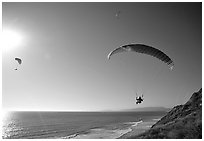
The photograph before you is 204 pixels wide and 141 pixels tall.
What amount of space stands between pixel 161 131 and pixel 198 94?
1305 cm

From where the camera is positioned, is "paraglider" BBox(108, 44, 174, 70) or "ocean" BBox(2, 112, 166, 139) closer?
"paraglider" BBox(108, 44, 174, 70)

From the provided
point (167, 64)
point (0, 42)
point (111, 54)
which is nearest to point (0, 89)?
point (0, 42)

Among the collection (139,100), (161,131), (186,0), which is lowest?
(161,131)

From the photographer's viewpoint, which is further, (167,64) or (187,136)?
(167,64)

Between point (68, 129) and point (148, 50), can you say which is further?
point (68, 129)

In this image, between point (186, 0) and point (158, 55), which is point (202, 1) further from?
point (158, 55)

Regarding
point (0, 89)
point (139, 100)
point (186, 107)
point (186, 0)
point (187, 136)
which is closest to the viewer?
point (0, 89)

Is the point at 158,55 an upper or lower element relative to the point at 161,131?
upper

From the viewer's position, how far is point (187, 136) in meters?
12.9

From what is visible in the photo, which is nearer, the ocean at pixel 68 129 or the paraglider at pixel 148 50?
the paraglider at pixel 148 50

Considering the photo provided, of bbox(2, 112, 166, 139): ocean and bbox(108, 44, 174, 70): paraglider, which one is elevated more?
bbox(108, 44, 174, 70): paraglider

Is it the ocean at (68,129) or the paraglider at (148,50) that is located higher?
the paraglider at (148,50)

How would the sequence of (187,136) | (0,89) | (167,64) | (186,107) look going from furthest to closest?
(186,107) < (167,64) < (187,136) < (0,89)

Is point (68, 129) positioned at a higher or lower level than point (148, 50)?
lower
